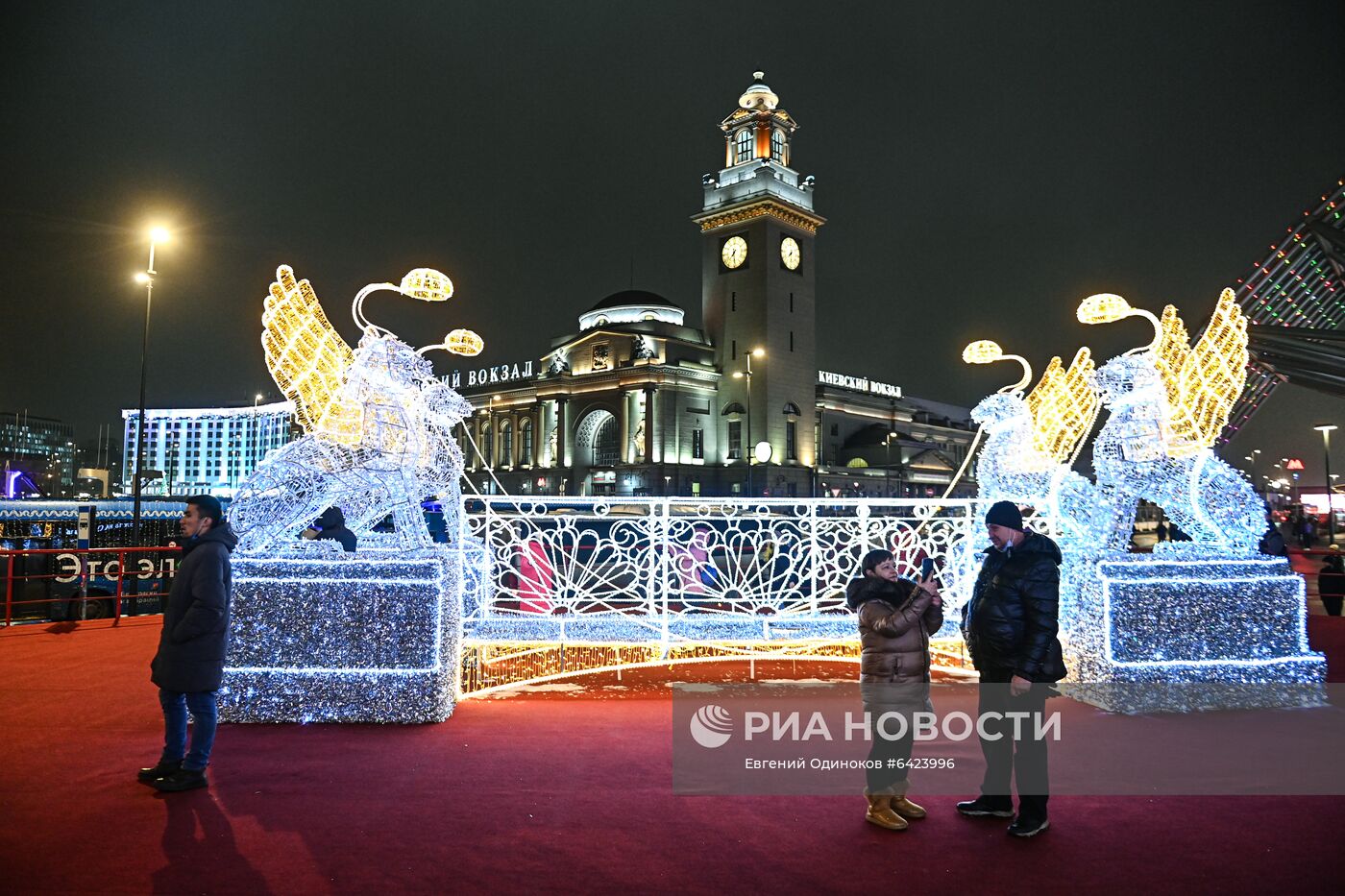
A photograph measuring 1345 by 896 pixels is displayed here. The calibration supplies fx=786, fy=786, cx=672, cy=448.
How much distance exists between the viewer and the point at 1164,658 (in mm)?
6688

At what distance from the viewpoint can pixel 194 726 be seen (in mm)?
4703

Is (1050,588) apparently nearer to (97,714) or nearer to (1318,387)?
(97,714)

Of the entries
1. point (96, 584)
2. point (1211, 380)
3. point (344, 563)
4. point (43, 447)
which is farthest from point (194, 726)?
point (43, 447)

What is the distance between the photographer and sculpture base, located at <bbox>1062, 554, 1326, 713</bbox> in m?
6.62

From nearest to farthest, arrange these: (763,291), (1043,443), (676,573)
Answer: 1. (676,573)
2. (1043,443)
3. (763,291)

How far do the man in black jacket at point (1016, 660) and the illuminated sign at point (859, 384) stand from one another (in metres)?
57.7

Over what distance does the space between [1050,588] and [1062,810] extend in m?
1.40

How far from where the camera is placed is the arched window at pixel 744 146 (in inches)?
2046

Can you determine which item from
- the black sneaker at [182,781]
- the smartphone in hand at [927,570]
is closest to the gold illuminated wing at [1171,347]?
the smartphone in hand at [927,570]

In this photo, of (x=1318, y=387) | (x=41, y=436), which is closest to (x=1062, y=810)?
(x=1318, y=387)

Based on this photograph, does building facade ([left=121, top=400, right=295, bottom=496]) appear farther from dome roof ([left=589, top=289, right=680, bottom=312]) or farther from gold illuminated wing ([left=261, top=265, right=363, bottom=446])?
gold illuminated wing ([left=261, top=265, right=363, bottom=446])

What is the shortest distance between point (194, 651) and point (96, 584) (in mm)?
11819

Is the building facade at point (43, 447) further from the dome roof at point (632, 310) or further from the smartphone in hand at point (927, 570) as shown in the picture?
the smartphone in hand at point (927, 570)

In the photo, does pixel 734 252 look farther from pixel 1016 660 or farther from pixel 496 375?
pixel 1016 660
